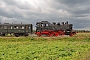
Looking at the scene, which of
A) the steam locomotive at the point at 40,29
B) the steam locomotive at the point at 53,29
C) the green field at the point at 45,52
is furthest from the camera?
the steam locomotive at the point at 40,29

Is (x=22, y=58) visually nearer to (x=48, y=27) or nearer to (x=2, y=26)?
(x=48, y=27)

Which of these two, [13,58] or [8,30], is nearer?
[13,58]

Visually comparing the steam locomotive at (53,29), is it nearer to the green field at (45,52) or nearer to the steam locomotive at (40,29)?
the steam locomotive at (40,29)

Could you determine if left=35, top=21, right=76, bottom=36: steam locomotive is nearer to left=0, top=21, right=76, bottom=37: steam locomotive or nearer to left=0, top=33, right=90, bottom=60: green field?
left=0, top=21, right=76, bottom=37: steam locomotive

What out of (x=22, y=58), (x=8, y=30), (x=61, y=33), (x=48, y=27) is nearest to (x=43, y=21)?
(x=48, y=27)

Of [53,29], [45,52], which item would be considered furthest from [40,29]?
[45,52]

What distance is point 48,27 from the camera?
4403 centimetres

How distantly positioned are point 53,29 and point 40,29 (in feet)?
9.77

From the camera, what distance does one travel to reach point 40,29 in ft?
142

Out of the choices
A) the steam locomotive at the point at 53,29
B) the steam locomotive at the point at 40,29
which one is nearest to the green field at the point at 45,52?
the steam locomotive at the point at 53,29

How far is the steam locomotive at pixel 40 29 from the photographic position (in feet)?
143

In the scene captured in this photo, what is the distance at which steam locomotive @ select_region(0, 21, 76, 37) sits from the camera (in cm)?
4353

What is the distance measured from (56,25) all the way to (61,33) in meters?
2.39

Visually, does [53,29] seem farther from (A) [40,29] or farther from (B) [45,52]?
(B) [45,52]
